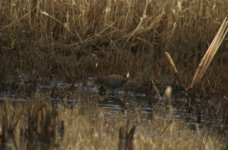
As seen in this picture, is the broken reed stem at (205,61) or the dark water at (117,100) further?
the broken reed stem at (205,61)

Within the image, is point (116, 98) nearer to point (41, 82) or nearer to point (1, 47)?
point (41, 82)

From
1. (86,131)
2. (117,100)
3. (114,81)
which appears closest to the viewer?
(86,131)

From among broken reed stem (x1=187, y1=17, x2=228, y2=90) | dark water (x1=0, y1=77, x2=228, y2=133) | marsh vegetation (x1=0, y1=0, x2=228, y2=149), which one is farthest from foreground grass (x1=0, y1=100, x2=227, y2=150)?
broken reed stem (x1=187, y1=17, x2=228, y2=90)

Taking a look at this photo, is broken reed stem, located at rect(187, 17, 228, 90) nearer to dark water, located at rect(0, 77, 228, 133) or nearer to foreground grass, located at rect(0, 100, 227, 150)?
dark water, located at rect(0, 77, 228, 133)

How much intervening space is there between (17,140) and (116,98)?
2102 millimetres

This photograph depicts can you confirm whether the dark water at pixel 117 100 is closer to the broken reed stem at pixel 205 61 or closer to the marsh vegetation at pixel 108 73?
the marsh vegetation at pixel 108 73

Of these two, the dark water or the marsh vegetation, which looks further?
the dark water

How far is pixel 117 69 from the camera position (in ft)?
21.9

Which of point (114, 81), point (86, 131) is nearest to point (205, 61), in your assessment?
point (114, 81)

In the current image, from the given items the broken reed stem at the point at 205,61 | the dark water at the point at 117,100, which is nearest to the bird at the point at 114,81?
the dark water at the point at 117,100

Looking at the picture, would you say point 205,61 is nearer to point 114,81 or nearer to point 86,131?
point 114,81

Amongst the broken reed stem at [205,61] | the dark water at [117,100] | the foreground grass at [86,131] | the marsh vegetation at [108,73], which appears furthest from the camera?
the broken reed stem at [205,61]

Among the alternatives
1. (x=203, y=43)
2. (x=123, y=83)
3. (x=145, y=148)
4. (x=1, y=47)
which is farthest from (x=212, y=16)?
(x=145, y=148)

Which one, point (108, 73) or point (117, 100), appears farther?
point (108, 73)
